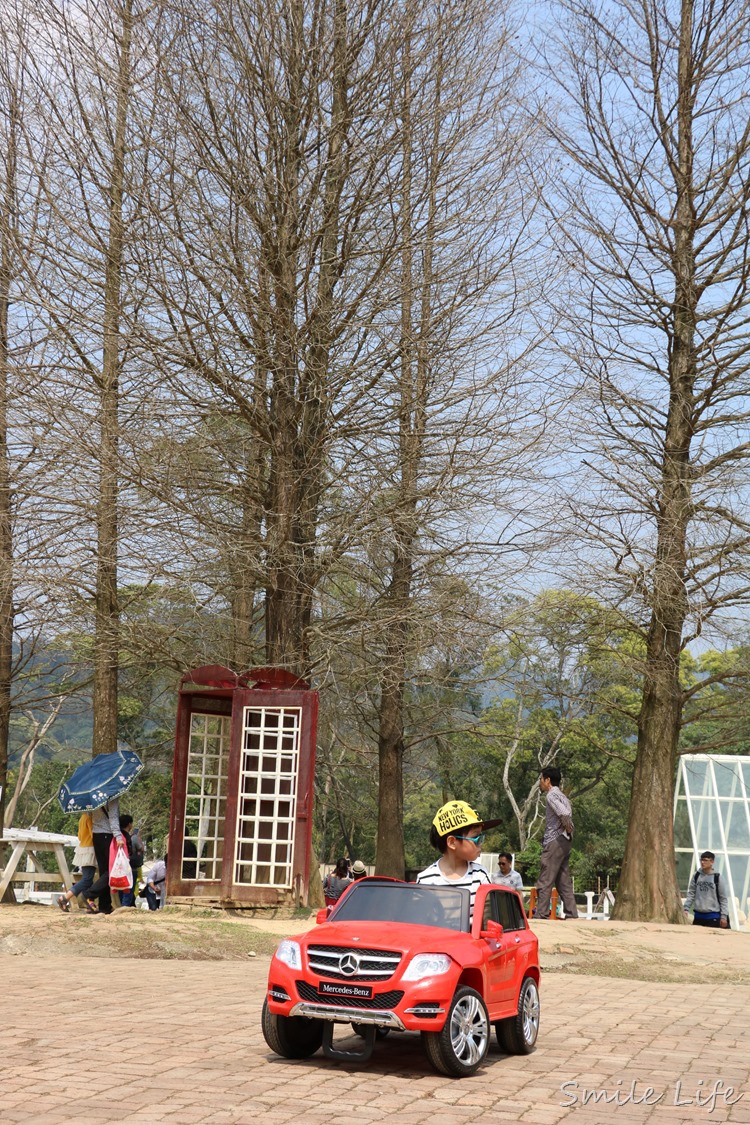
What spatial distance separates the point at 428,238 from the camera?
18.3m

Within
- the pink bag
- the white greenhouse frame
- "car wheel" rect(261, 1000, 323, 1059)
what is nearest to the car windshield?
"car wheel" rect(261, 1000, 323, 1059)

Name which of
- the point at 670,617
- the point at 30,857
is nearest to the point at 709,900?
the point at 670,617

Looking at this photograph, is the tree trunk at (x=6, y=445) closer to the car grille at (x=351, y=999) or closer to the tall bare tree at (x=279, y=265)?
the tall bare tree at (x=279, y=265)

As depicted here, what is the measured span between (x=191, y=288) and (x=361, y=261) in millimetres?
2809

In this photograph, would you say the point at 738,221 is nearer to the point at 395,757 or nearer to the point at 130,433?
the point at 130,433

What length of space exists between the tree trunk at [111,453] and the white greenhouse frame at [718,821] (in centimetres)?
1417

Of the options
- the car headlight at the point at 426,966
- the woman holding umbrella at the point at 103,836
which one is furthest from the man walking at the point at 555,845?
the car headlight at the point at 426,966

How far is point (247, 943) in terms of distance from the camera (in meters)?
13.7

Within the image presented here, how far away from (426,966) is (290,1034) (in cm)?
100

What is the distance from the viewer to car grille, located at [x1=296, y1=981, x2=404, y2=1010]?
22.2 feet

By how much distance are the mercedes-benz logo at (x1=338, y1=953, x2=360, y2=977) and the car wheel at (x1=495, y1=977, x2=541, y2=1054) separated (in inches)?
50.5

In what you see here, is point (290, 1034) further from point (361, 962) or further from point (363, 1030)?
point (361, 962)

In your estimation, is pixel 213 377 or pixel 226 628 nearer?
pixel 213 377

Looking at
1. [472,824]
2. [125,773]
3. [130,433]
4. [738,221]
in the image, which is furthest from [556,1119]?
[738,221]
